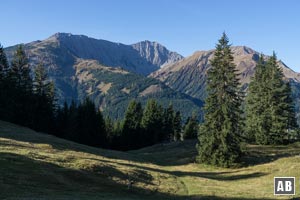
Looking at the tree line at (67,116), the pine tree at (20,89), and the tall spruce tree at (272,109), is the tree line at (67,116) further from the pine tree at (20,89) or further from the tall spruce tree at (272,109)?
the tall spruce tree at (272,109)

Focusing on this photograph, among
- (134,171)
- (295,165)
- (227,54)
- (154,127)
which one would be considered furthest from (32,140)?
(154,127)

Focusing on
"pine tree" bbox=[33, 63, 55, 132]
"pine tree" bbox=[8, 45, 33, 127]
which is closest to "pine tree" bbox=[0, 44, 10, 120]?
"pine tree" bbox=[8, 45, 33, 127]

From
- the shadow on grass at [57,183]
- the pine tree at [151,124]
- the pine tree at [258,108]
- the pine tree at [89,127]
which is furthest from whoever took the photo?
the pine tree at [151,124]

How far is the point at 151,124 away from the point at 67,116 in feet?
72.8

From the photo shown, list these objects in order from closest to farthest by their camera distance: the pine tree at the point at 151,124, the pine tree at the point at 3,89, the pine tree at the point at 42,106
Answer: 1. the pine tree at the point at 3,89
2. the pine tree at the point at 42,106
3. the pine tree at the point at 151,124

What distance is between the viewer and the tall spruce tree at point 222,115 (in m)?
47.8

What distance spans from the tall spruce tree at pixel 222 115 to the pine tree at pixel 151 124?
4501 centimetres

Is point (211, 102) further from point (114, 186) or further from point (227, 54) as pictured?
point (114, 186)

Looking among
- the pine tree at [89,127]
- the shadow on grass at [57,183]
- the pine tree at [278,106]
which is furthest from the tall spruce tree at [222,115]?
the pine tree at [89,127]

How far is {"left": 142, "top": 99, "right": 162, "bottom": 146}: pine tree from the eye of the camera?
314 feet

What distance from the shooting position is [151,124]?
9662cm

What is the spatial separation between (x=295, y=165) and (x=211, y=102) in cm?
1403

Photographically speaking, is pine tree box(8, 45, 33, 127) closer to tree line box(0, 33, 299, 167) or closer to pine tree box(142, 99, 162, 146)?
tree line box(0, 33, 299, 167)

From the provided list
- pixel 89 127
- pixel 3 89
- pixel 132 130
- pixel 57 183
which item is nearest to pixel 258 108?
pixel 132 130
